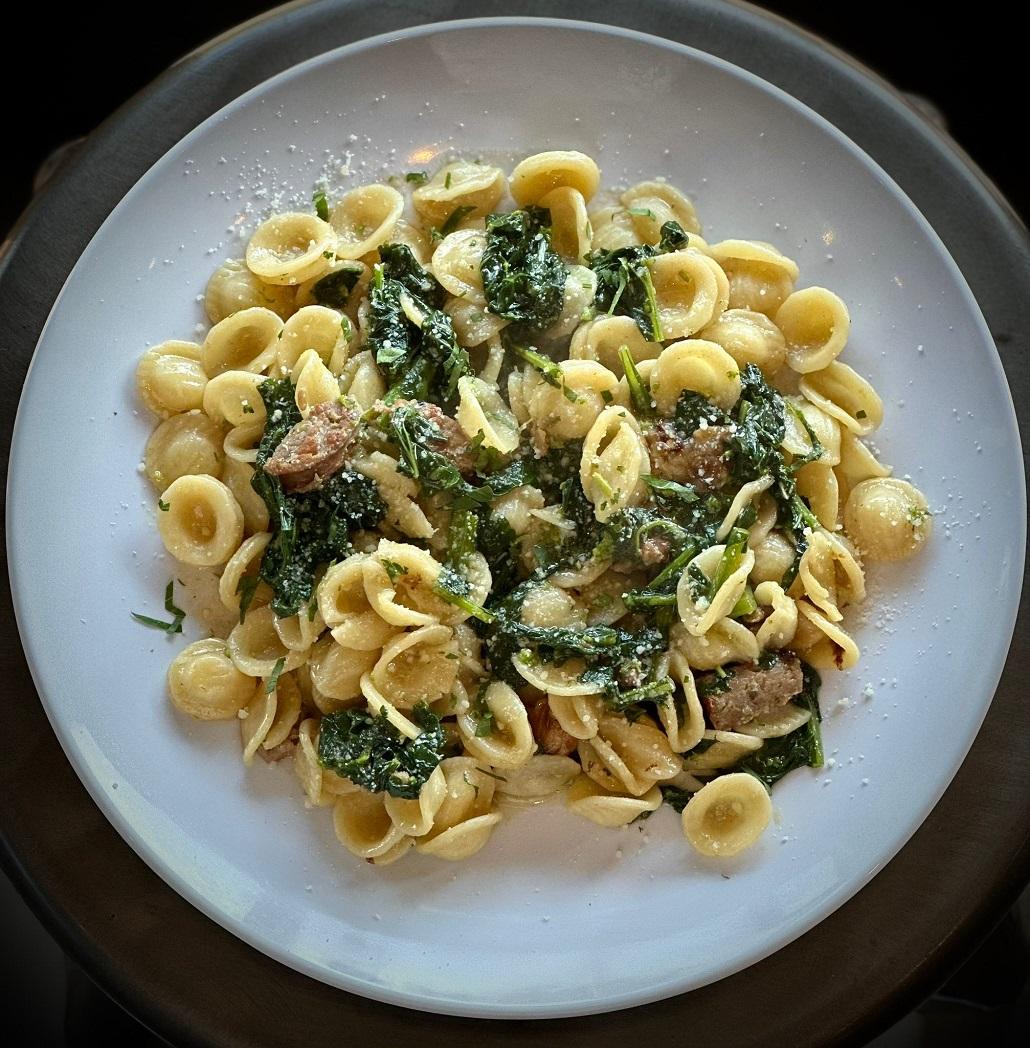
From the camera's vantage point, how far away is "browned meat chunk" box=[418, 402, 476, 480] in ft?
8.83

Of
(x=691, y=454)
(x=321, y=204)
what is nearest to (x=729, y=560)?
(x=691, y=454)

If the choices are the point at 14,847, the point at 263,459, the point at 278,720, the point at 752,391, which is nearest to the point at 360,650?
the point at 278,720

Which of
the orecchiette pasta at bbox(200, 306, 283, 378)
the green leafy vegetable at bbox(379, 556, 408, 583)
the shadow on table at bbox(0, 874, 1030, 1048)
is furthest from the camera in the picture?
the shadow on table at bbox(0, 874, 1030, 1048)

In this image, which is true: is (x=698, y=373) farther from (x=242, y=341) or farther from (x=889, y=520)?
(x=242, y=341)

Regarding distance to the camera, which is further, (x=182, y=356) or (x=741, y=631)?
(x=182, y=356)

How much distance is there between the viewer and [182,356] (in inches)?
111

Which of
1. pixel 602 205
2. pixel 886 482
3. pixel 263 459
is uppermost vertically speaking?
pixel 602 205

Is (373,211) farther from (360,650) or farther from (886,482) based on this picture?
(886,482)

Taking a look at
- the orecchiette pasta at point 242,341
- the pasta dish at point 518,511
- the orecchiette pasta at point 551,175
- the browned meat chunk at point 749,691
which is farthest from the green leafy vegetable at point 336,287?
the browned meat chunk at point 749,691

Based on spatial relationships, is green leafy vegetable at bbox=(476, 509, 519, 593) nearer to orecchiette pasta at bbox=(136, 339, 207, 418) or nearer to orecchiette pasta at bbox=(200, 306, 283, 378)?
orecchiette pasta at bbox=(200, 306, 283, 378)

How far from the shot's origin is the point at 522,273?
2783 millimetres

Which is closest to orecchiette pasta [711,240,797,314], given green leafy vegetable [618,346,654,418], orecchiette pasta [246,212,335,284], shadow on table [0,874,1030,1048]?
green leafy vegetable [618,346,654,418]

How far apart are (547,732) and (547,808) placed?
189 millimetres

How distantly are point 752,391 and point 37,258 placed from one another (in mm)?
1887
